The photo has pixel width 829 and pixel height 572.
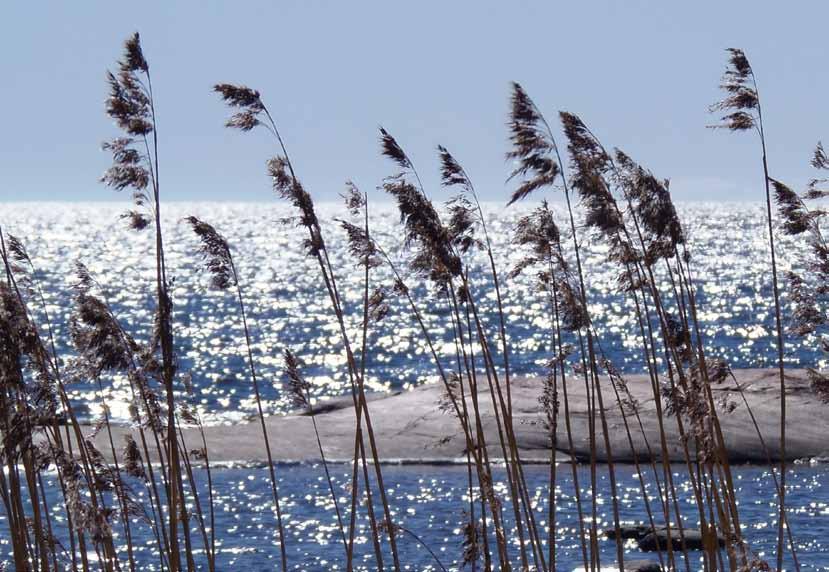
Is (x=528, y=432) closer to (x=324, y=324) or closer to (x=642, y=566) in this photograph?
(x=642, y=566)

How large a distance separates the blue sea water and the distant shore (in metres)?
0.47

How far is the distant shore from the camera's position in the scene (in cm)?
1839

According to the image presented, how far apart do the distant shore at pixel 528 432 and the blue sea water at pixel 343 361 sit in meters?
0.47

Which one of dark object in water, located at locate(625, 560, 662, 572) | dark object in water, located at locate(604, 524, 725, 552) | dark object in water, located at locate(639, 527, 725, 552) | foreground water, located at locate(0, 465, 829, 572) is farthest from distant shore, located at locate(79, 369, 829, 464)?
dark object in water, located at locate(625, 560, 662, 572)

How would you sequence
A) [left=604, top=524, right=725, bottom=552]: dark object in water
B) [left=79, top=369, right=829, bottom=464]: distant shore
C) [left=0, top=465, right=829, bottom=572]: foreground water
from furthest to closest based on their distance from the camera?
1. [left=79, top=369, right=829, bottom=464]: distant shore
2. [left=0, top=465, right=829, bottom=572]: foreground water
3. [left=604, top=524, right=725, bottom=552]: dark object in water

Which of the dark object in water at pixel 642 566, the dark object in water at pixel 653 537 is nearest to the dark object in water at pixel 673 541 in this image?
the dark object in water at pixel 653 537

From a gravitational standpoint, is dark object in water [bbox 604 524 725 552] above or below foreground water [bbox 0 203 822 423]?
below

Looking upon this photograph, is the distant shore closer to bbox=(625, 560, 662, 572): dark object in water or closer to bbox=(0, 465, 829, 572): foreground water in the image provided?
bbox=(0, 465, 829, 572): foreground water

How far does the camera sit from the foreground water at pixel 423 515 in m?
13.5

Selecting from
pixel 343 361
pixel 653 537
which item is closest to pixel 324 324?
pixel 343 361

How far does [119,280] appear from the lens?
9656cm

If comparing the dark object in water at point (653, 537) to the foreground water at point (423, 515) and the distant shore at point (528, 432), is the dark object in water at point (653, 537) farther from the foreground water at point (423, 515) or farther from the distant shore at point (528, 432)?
the distant shore at point (528, 432)

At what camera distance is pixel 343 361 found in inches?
1784

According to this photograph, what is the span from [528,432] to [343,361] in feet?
85.9
